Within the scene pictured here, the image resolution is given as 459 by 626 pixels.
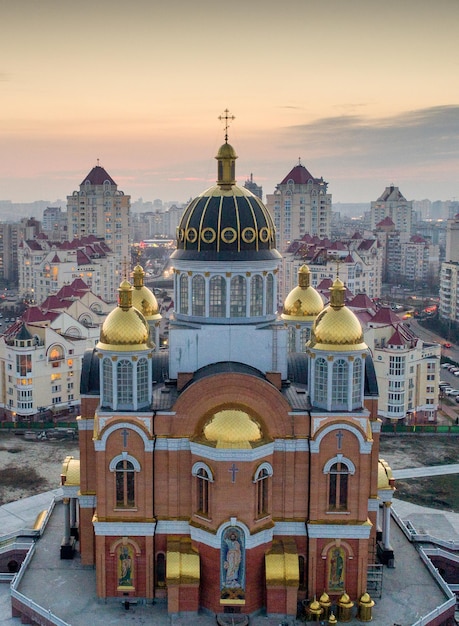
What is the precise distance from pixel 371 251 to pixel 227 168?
73.5m

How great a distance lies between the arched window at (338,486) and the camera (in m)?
25.6

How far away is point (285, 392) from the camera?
27656 mm

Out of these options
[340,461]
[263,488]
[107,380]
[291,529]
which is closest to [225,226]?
[107,380]

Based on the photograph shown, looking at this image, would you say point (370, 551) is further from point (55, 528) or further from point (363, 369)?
point (55, 528)

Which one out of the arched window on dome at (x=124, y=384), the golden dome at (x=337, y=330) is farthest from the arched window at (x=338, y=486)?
the arched window on dome at (x=124, y=384)

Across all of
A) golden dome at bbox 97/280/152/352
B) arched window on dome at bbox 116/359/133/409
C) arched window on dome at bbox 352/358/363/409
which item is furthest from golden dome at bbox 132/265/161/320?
arched window on dome at bbox 352/358/363/409

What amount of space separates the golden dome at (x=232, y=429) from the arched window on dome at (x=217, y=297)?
4.48 meters

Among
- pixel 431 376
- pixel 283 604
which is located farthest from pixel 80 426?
pixel 431 376

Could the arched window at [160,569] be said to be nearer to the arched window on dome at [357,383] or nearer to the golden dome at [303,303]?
the arched window on dome at [357,383]

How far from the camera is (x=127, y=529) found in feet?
84.6

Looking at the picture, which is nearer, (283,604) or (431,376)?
(283,604)

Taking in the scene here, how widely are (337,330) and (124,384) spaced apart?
26.2 feet

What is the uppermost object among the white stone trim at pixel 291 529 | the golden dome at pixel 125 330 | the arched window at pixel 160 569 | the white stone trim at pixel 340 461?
the golden dome at pixel 125 330

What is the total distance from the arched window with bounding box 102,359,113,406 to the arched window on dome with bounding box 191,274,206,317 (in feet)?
13.8
